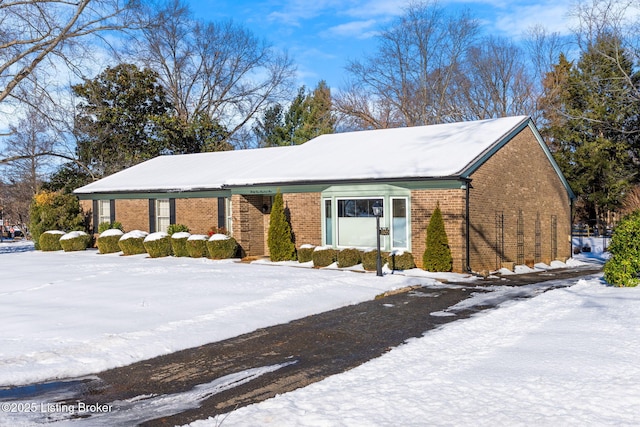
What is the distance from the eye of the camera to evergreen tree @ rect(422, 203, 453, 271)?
1650cm

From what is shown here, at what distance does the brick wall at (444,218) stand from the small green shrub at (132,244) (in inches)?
478

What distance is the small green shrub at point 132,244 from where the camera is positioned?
2322 centimetres

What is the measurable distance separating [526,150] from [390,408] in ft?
59.0

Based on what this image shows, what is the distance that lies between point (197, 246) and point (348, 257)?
270 inches

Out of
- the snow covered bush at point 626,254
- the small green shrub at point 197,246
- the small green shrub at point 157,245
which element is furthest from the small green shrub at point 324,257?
the snow covered bush at point 626,254

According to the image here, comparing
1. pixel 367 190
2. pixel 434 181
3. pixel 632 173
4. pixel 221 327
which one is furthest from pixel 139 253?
pixel 632 173

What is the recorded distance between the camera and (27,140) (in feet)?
153

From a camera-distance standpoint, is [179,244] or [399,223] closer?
[399,223]

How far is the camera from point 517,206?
20391 mm

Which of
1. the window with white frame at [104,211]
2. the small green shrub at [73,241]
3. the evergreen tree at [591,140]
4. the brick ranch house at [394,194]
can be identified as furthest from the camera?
the evergreen tree at [591,140]

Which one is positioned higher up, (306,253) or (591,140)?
(591,140)

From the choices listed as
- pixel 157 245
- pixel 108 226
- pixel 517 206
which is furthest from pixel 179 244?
pixel 517 206

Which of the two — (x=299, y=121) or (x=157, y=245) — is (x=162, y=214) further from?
(x=299, y=121)

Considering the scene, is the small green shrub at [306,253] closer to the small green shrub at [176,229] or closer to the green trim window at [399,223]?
the green trim window at [399,223]
